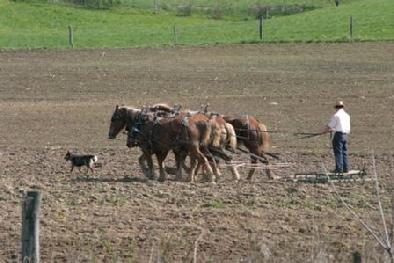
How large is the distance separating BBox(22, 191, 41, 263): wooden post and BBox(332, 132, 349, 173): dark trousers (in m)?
10.3

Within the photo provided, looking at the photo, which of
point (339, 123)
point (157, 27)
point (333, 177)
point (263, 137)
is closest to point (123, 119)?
point (263, 137)

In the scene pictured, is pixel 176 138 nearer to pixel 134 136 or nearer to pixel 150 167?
pixel 150 167

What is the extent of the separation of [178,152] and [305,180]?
235cm

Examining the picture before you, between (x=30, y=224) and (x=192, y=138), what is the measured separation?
9916 millimetres

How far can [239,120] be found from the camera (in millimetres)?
22188

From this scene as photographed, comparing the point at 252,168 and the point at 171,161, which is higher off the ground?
the point at 171,161

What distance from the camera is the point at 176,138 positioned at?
70.2 ft

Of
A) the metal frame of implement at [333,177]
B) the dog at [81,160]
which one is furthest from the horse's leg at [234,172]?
the dog at [81,160]

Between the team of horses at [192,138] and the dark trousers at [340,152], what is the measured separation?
4.00 feet

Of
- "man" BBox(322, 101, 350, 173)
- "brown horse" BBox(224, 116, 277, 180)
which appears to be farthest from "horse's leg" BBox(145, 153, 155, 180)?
"man" BBox(322, 101, 350, 173)

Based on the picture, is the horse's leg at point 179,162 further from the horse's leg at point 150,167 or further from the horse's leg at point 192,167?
the horse's leg at point 150,167

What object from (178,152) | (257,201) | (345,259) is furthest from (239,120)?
(345,259)

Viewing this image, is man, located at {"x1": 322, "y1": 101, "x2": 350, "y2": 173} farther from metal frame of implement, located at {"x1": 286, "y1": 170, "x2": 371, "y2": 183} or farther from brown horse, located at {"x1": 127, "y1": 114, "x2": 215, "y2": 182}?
brown horse, located at {"x1": 127, "y1": 114, "x2": 215, "y2": 182}

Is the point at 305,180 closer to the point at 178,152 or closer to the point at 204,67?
the point at 178,152
